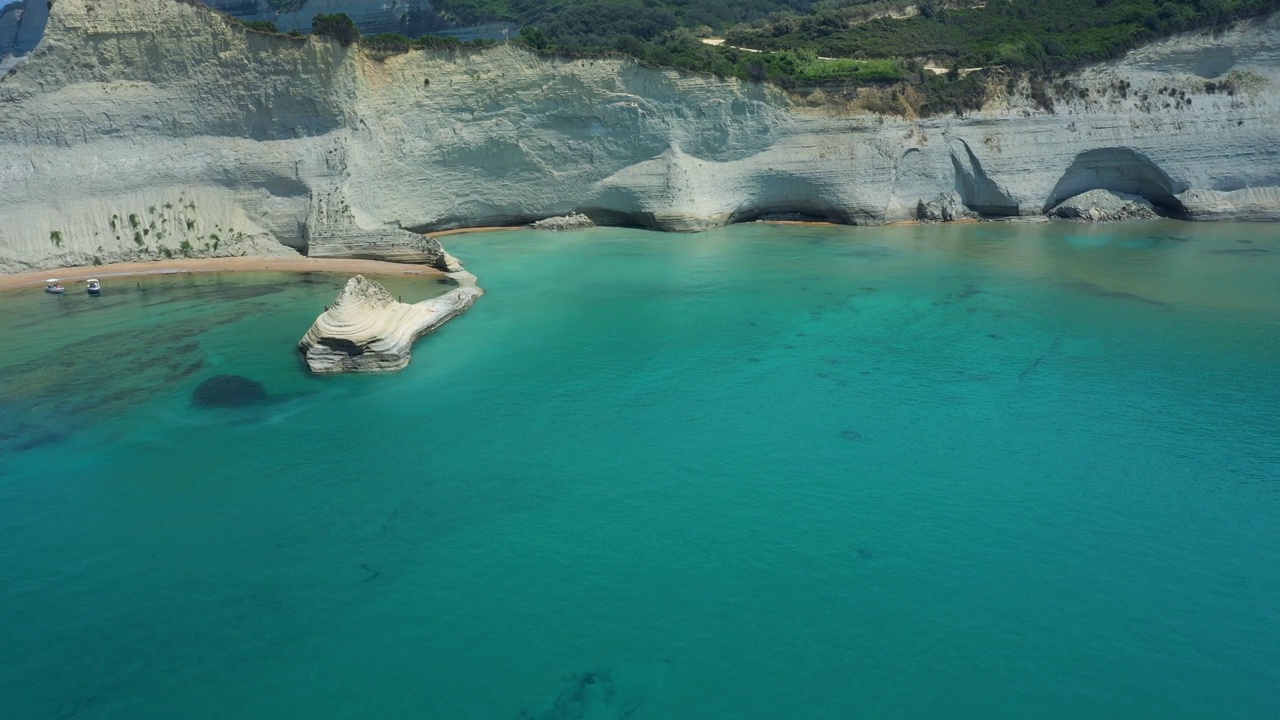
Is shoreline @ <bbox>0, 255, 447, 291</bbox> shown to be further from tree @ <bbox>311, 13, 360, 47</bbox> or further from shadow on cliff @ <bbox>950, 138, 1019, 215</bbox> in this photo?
shadow on cliff @ <bbox>950, 138, 1019, 215</bbox>

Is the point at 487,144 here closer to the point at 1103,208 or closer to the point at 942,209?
the point at 942,209

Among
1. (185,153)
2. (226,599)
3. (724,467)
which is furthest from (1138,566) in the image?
(185,153)

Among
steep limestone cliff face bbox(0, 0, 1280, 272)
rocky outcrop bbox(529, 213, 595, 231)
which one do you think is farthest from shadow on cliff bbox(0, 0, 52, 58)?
rocky outcrop bbox(529, 213, 595, 231)

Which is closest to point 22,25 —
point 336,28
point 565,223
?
point 336,28

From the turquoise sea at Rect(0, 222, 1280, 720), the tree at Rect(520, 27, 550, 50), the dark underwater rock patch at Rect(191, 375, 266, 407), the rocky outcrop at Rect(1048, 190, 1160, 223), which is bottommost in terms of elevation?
the turquoise sea at Rect(0, 222, 1280, 720)

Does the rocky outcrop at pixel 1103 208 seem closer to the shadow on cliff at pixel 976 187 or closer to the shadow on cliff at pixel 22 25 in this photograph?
the shadow on cliff at pixel 976 187

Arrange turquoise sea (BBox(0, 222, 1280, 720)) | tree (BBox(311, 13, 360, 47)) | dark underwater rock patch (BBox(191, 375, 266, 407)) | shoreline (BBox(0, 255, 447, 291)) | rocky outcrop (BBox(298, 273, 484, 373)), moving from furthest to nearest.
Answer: tree (BBox(311, 13, 360, 47))
shoreline (BBox(0, 255, 447, 291))
rocky outcrop (BBox(298, 273, 484, 373))
dark underwater rock patch (BBox(191, 375, 266, 407))
turquoise sea (BBox(0, 222, 1280, 720))
